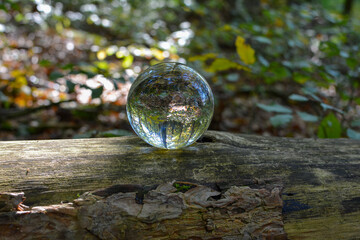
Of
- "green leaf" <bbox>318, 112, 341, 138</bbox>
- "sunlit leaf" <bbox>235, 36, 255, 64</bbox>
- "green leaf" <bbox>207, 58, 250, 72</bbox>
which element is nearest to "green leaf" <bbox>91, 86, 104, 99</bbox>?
"green leaf" <bbox>207, 58, 250, 72</bbox>

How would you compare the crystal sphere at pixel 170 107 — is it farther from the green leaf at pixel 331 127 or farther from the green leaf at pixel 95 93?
the green leaf at pixel 331 127

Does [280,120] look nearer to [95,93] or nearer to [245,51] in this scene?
[245,51]

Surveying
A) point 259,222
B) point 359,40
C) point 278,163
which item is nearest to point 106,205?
point 259,222

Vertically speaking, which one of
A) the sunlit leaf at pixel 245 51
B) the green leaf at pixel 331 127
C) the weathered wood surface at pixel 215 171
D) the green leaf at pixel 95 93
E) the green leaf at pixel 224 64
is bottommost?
the weathered wood surface at pixel 215 171

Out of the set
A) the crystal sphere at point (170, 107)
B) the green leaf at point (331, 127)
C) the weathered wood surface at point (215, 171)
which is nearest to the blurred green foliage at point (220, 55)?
the green leaf at point (331, 127)

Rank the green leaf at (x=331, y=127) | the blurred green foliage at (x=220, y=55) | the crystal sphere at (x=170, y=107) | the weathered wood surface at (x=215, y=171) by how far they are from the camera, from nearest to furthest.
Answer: the weathered wood surface at (x=215, y=171) → the crystal sphere at (x=170, y=107) → the green leaf at (x=331, y=127) → the blurred green foliage at (x=220, y=55)

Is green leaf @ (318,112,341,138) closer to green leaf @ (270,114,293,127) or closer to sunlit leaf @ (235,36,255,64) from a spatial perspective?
green leaf @ (270,114,293,127)
